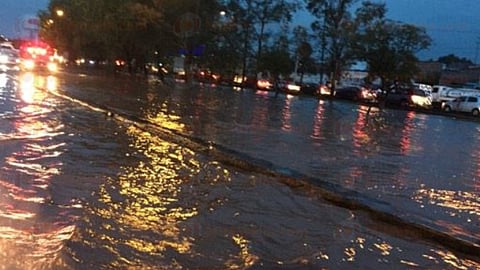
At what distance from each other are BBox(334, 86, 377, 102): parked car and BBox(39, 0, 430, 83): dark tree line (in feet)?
8.17

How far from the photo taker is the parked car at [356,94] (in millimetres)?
57406

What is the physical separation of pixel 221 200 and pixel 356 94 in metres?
50.2

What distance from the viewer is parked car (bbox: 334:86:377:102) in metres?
57.4

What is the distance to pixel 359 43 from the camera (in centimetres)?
5150

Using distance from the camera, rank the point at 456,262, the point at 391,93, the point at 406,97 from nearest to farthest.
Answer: the point at 456,262, the point at 406,97, the point at 391,93

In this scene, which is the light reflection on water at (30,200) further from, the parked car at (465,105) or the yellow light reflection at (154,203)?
the parked car at (465,105)

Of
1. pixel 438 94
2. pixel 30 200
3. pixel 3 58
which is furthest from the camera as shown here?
pixel 3 58

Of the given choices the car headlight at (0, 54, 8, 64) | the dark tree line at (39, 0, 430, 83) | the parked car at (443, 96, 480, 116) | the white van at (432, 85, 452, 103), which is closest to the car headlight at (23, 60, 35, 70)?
the dark tree line at (39, 0, 430, 83)

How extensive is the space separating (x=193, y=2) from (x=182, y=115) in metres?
26.4

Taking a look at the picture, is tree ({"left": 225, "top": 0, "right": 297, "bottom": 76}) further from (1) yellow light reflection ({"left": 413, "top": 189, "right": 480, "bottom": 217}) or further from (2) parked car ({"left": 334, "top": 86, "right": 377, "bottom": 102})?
(1) yellow light reflection ({"left": 413, "top": 189, "right": 480, "bottom": 217})

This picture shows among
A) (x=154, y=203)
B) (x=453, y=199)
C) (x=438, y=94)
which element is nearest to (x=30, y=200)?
(x=154, y=203)

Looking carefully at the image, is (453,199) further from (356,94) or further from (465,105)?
(356,94)

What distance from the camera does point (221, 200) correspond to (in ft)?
29.9

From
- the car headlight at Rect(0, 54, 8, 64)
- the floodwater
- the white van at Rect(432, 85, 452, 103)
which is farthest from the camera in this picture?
the car headlight at Rect(0, 54, 8, 64)
